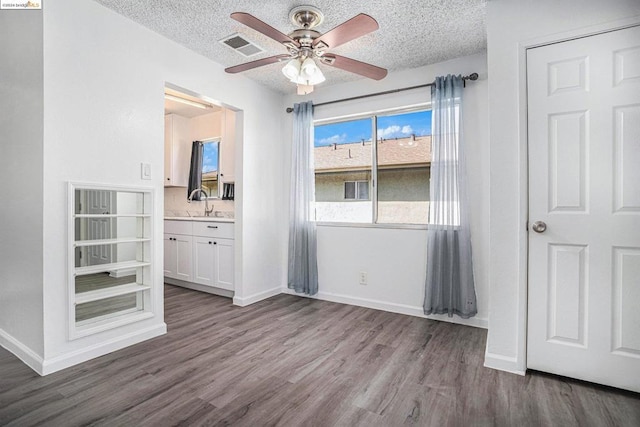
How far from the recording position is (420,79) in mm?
3252

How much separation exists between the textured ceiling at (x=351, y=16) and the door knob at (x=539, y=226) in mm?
1579

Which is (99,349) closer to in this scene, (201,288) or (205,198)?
(201,288)

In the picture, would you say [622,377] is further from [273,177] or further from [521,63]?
[273,177]

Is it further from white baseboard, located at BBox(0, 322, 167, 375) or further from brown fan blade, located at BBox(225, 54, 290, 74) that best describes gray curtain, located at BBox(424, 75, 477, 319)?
white baseboard, located at BBox(0, 322, 167, 375)

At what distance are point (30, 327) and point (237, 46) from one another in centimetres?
268

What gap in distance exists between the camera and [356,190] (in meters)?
3.75

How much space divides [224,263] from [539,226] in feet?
10.2

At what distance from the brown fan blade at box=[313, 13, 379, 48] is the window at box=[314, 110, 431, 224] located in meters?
1.58

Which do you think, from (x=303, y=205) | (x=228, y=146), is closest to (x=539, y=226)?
(x=303, y=205)

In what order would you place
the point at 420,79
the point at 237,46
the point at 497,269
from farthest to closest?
the point at 420,79 < the point at 237,46 < the point at 497,269

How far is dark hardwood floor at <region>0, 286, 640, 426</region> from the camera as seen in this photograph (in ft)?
5.41

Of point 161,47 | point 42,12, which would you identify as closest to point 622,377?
point 161,47

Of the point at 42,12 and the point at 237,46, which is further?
the point at 237,46

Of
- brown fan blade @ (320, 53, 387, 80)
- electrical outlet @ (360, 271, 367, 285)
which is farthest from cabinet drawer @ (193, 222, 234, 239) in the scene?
brown fan blade @ (320, 53, 387, 80)
